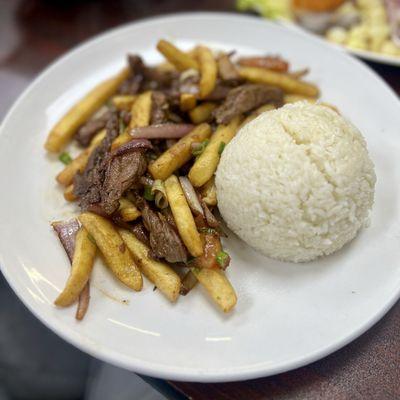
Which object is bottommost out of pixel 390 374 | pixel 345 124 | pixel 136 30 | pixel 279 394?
pixel 390 374

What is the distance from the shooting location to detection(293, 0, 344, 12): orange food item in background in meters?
3.38

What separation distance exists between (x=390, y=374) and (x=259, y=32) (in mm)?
2097

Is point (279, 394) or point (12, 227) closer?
point (279, 394)

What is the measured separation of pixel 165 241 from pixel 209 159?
43cm

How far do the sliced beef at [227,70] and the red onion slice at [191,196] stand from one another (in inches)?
27.3

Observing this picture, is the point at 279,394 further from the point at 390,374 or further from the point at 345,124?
the point at 345,124

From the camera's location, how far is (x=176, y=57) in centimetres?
253

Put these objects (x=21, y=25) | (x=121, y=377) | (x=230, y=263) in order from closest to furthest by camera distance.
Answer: (x=230, y=263), (x=121, y=377), (x=21, y=25)

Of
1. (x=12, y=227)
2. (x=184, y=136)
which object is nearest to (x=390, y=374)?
(x=184, y=136)

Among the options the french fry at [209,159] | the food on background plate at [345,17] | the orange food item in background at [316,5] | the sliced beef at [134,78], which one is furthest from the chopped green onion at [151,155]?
the orange food item in background at [316,5]

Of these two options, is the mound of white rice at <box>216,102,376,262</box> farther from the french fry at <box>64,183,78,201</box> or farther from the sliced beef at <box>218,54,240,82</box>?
the french fry at <box>64,183,78,201</box>

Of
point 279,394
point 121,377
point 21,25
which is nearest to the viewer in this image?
point 279,394

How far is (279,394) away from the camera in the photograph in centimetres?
181

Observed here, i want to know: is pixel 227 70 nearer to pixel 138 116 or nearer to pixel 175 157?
pixel 138 116
